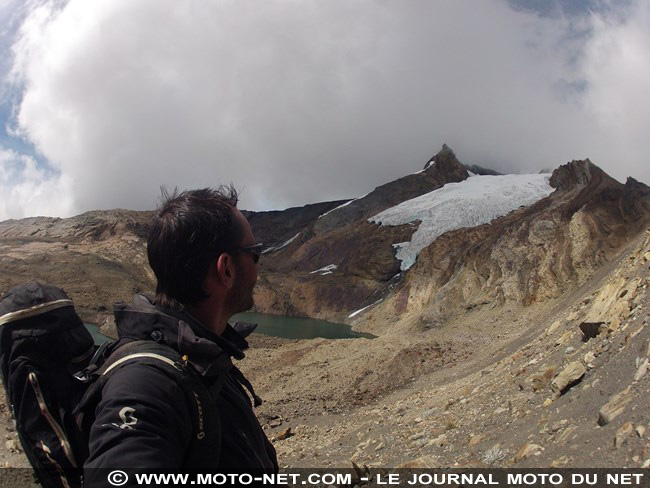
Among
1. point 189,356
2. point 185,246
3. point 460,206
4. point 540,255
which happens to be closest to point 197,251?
point 185,246

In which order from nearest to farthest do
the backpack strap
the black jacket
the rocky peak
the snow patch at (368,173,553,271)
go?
the black jacket → the backpack strap → the rocky peak → the snow patch at (368,173,553,271)

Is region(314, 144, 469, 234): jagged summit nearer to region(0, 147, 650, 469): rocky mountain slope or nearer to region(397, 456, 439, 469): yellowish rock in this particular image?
region(0, 147, 650, 469): rocky mountain slope

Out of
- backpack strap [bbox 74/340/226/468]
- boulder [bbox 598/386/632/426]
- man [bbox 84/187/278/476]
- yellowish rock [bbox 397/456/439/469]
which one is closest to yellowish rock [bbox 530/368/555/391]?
boulder [bbox 598/386/632/426]

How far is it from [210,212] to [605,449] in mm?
4554

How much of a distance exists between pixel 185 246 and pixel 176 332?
34cm

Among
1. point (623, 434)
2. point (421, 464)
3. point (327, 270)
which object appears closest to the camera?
point (623, 434)

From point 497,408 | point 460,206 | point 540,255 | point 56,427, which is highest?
point 460,206

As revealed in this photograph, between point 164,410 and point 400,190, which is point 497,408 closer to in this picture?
point 164,410

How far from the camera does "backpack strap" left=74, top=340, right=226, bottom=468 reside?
164cm

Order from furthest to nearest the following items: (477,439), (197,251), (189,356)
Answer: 1. (477,439)
2. (197,251)
3. (189,356)

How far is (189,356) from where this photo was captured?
176cm

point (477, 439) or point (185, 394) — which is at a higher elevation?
point (185, 394)

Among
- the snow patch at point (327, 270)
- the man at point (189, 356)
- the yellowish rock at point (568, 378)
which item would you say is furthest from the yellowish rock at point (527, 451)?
the snow patch at point (327, 270)

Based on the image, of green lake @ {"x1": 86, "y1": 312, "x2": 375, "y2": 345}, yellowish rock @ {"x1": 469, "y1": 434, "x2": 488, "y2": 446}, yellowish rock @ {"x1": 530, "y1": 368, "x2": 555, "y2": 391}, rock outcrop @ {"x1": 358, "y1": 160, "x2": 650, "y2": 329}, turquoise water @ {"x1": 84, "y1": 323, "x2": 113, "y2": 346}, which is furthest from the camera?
green lake @ {"x1": 86, "y1": 312, "x2": 375, "y2": 345}
